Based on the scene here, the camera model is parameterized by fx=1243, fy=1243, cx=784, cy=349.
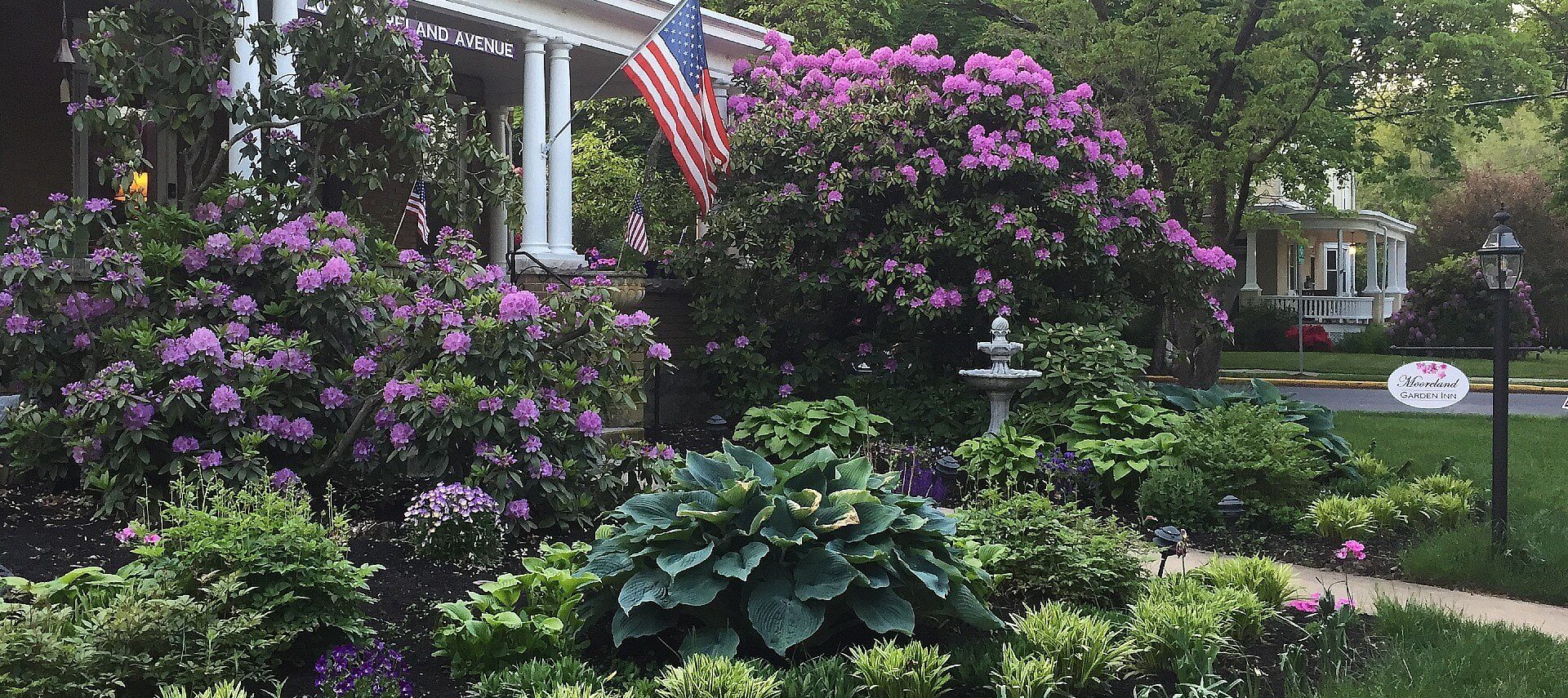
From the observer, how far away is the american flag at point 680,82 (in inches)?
406

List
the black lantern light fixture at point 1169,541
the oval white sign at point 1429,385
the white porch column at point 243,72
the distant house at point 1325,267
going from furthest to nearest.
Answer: the distant house at point 1325,267
the white porch column at point 243,72
the oval white sign at point 1429,385
the black lantern light fixture at point 1169,541

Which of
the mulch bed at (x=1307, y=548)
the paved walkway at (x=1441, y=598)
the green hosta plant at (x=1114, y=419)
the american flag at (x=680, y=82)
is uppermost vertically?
the american flag at (x=680, y=82)

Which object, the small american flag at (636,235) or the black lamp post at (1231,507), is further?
the small american flag at (636,235)

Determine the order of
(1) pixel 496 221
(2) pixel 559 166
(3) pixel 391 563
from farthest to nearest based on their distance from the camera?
(1) pixel 496 221
(2) pixel 559 166
(3) pixel 391 563

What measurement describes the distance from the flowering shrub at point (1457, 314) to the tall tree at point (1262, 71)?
34.1ft

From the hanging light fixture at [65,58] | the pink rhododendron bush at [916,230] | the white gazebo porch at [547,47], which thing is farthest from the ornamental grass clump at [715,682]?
the hanging light fixture at [65,58]

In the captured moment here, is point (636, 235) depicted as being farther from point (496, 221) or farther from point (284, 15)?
point (284, 15)

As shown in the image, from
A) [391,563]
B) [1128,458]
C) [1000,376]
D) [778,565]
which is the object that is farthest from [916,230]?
[778,565]

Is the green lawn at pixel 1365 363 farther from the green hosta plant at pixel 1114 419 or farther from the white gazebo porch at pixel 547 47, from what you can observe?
the white gazebo porch at pixel 547 47

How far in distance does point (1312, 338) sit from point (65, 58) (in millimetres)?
28014

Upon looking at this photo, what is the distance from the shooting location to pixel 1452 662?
4.87 meters

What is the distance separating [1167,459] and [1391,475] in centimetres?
192

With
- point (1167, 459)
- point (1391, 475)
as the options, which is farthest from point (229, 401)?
point (1391, 475)

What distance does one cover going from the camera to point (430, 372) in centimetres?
693
